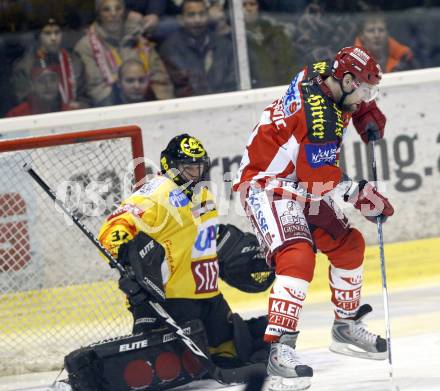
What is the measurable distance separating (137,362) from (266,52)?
3233 millimetres

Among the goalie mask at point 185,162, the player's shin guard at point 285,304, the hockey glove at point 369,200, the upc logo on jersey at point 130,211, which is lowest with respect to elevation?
the player's shin guard at point 285,304

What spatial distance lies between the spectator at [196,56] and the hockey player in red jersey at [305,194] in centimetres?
247

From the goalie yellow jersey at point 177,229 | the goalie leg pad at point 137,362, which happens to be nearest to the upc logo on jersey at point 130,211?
the goalie yellow jersey at point 177,229

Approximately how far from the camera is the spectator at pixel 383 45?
25.1ft

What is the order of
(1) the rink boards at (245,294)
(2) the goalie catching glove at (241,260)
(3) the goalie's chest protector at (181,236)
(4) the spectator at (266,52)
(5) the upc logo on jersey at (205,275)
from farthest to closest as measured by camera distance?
(4) the spectator at (266,52) → (1) the rink boards at (245,294) → (2) the goalie catching glove at (241,260) → (5) the upc logo on jersey at (205,275) → (3) the goalie's chest protector at (181,236)

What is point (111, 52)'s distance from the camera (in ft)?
24.0

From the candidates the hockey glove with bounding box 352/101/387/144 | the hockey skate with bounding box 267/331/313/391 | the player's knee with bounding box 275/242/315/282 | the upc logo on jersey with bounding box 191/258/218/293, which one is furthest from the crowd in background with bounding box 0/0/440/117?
the hockey skate with bounding box 267/331/313/391

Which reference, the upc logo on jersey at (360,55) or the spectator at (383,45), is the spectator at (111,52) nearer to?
the spectator at (383,45)

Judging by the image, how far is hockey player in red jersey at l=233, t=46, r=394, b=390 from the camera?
180 inches

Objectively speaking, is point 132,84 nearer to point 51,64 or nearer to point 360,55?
point 51,64

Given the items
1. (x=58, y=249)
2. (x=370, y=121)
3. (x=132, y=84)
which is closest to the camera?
(x=370, y=121)

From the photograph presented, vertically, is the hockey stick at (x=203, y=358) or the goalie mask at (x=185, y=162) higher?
the goalie mask at (x=185, y=162)

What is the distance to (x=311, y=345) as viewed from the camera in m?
5.59

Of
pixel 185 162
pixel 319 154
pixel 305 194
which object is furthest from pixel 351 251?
pixel 185 162
